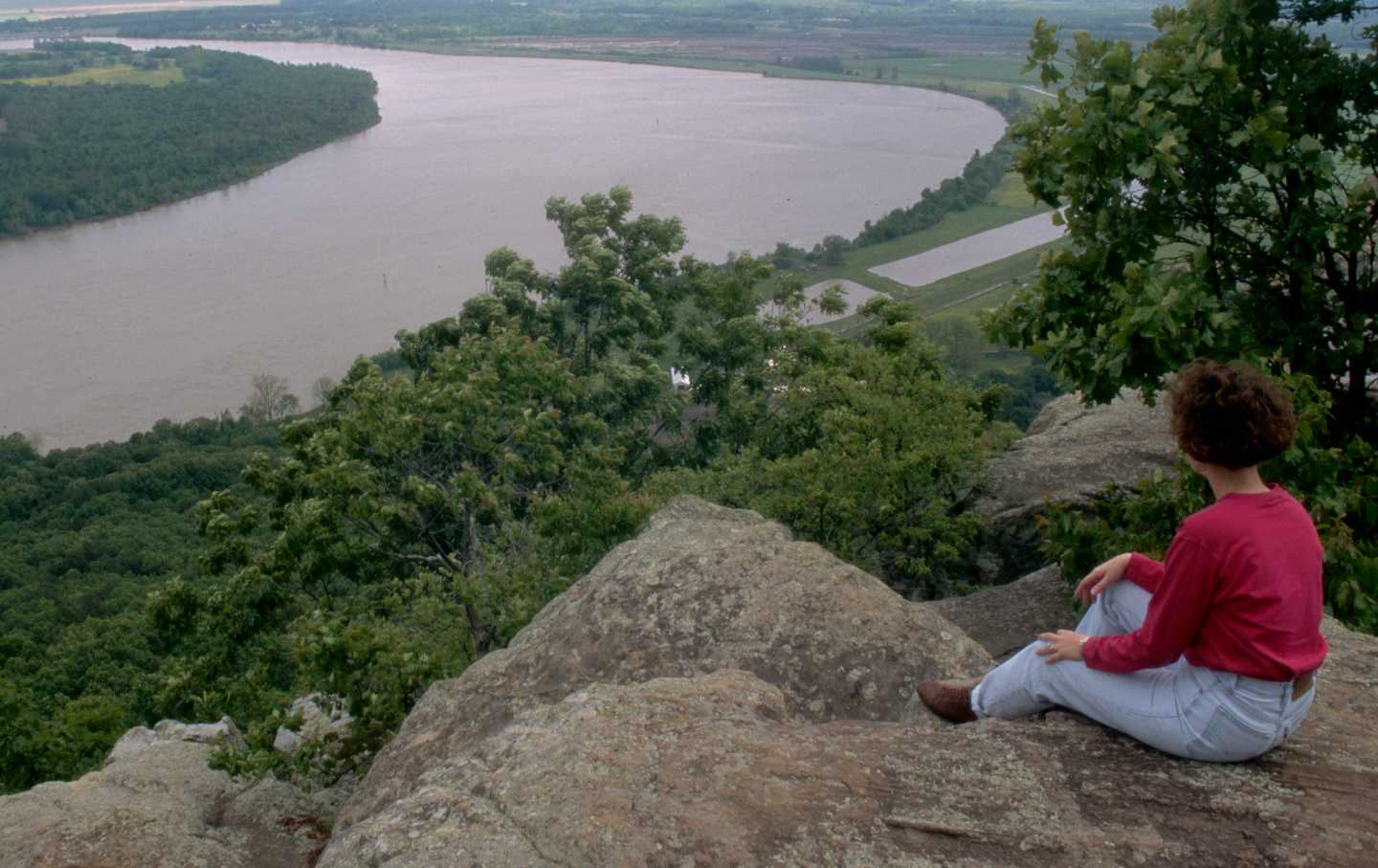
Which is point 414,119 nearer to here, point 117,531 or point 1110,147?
point 117,531

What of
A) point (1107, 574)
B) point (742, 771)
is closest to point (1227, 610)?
point (1107, 574)

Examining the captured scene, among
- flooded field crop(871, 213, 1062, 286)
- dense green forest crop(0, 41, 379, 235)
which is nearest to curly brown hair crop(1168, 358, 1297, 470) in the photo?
flooded field crop(871, 213, 1062, 286)

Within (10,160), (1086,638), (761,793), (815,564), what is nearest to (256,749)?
(815,564)

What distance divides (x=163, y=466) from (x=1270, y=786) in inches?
1291

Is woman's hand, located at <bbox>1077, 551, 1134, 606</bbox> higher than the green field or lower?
higher

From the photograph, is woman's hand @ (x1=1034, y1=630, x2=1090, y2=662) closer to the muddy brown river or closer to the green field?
the green field

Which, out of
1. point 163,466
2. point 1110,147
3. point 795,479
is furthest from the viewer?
point 163,466

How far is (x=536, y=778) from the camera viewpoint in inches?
160

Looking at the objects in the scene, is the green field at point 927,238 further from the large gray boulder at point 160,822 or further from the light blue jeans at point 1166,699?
the light blue jeans at point 1166,699

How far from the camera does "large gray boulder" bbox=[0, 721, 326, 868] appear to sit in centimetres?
543

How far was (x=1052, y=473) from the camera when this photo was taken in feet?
36.4

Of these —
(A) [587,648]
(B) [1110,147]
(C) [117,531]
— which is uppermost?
(B) [1110,147]

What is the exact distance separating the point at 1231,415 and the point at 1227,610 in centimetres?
61

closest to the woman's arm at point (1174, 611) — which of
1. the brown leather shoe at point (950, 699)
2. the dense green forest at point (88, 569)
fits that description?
the brown leather shoe at point (950, 699)
